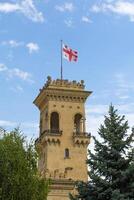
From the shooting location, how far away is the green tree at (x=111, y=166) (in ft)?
92.4

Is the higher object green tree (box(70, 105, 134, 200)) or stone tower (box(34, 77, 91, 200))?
stone tower (box(34, 77, 91, 200))

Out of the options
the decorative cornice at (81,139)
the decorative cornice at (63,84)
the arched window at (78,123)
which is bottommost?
the decorative cornice at (81,139)

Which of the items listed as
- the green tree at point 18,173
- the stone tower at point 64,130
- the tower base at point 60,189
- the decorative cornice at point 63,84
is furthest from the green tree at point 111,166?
the decorative cornice at point 63,84

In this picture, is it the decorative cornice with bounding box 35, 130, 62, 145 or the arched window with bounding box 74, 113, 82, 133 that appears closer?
the decorative cornice with bounding box 35, 130, 62, 145

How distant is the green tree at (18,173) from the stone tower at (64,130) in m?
21.9

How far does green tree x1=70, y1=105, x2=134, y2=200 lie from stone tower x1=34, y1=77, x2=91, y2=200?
30.1 m

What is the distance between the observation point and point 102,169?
2864 cm

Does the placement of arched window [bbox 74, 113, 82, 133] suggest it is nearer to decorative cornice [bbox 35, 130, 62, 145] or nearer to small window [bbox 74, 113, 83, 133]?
small window [bbox 74, 113, 83, 133]

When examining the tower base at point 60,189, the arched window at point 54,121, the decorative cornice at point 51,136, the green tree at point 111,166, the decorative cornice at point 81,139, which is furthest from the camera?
the arched window at point 54,121

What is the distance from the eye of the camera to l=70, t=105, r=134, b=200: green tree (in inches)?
1109

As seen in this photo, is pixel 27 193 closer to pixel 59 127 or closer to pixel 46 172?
pixel 46 172

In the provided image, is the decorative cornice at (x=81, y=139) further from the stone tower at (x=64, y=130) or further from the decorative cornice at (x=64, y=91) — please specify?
the decorative cornice at (x=64, y=91)

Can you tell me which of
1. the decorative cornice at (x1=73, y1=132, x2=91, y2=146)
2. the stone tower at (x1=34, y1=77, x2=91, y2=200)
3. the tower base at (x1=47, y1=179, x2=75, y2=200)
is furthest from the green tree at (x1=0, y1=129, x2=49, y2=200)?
the decorative cornice at (x1=73, y1=132, x2=91, y2=146)

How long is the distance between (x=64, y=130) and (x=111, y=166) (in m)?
34.8
